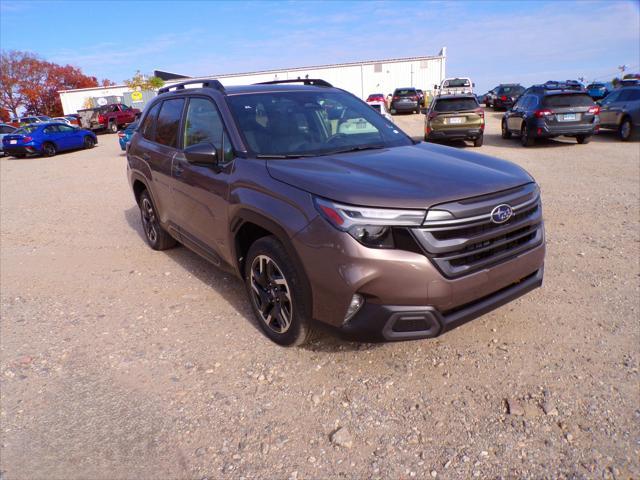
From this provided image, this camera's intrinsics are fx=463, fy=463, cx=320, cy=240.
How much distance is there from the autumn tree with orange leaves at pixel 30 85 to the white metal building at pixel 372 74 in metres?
13.5

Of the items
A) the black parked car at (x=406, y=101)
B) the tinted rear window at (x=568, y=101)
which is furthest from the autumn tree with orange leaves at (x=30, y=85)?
the tinted rear window at (x=568, y=101)

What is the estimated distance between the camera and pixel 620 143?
1361 cm

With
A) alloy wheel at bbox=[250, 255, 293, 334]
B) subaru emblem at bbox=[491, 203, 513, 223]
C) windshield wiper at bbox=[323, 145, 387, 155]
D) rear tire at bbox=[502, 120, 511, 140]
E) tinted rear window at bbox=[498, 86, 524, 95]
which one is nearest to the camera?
subaru emblem at bbox=[491, 203, 513, 223]

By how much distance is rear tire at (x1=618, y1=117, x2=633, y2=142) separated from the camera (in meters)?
13.8

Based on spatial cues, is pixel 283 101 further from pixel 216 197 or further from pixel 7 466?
pixel 7 466

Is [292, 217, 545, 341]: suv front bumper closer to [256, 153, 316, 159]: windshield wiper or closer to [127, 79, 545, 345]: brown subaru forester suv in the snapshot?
[127, 79, 545, 345]: brown subaru forester suv

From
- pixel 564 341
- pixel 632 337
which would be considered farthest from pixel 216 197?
pixel 632 337

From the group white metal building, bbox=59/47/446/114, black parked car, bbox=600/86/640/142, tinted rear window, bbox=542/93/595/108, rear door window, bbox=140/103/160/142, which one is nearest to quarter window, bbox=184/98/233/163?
rear door window, bbox=140/103/160/142

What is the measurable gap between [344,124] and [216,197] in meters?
1.23

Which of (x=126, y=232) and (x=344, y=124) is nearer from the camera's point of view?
(x=344, y=124)

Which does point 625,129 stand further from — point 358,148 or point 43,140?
point 43,140

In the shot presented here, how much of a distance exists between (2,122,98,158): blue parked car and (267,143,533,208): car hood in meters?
21.1

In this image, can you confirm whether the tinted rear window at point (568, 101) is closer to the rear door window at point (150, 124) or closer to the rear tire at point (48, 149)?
the rear door window at point (150, 124)

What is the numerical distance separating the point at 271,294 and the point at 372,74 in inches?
1925
